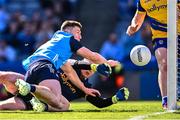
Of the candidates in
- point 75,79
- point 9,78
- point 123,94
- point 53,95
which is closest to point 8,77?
point 9,78

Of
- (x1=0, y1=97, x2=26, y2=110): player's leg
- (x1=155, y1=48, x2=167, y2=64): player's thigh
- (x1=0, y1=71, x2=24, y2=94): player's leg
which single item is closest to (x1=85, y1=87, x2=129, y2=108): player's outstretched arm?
(x1=155, y1=48, x2=167, y2=64): player's thigh

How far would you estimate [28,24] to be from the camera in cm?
2364

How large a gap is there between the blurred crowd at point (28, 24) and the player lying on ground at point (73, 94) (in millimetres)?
8971

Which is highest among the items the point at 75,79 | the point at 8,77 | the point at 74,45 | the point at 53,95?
the point at 74,45

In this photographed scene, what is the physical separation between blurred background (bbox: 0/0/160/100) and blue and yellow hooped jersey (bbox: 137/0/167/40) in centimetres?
670

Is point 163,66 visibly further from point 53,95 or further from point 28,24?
point 28,24

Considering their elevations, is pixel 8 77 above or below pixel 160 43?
below

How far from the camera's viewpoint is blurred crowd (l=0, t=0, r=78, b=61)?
22969 mm

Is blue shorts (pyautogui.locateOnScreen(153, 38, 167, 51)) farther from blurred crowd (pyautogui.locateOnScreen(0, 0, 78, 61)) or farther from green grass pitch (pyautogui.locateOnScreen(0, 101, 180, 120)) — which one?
blurred crowd (pyautogui.locateOnScreen(0, 0, 78, 61))

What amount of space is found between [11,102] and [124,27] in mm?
11613

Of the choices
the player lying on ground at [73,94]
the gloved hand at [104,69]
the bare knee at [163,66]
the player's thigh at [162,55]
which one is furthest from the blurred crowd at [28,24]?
the gloved hand at [104,69]

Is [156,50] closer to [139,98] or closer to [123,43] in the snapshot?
[139,98]

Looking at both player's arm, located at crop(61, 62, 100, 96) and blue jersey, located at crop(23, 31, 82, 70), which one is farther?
player's arm, located at crop(61, 62, 100, 96)

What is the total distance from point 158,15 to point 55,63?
190 centimetres
